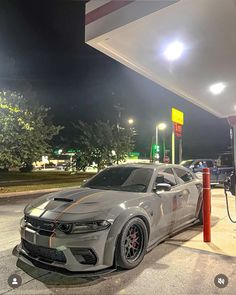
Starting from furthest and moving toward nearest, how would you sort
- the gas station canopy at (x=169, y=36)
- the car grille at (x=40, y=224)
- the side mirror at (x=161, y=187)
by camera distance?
the side mirror at (x=161, y=187), the gas station canopy at (x=169, y=36), the car grille at (x=40, y=224)

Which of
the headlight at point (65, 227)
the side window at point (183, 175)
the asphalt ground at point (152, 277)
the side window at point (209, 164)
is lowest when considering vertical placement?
the asphalt ground at point (152, 277)

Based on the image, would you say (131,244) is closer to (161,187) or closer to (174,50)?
(161,187)

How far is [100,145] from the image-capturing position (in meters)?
27.6

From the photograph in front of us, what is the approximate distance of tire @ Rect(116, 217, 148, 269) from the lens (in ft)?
15.4

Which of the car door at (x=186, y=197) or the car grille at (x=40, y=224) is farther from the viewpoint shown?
the car door at (x=186, y=197)

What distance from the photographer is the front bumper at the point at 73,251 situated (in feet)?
14.5

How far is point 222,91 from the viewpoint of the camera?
392 inches

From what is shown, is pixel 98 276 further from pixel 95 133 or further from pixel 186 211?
pixel 95 133

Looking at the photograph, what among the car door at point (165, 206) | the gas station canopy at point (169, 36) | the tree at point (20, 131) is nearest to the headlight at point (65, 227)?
the car door at point (165, 206)

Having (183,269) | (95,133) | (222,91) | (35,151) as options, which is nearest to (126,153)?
(95,133)

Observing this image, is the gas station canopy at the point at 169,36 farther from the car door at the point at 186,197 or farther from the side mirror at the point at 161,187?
the side mirror at the point at 161,187

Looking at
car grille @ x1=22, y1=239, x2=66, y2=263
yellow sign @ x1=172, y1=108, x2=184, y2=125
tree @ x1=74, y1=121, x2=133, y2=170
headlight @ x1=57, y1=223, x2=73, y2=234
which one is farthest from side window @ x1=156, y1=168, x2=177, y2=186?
tree @ x1=74, y1=121, x2=133, y2=170

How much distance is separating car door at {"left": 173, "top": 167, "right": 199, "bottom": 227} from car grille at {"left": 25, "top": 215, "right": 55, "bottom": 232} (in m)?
2.68

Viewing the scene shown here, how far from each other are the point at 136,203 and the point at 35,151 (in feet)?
58.8
